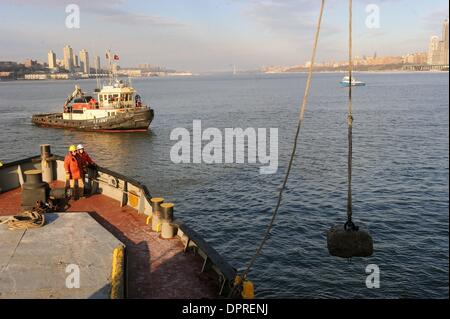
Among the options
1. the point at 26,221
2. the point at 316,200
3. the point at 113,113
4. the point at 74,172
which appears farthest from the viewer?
the point at 113,113

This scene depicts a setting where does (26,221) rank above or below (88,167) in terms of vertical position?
below

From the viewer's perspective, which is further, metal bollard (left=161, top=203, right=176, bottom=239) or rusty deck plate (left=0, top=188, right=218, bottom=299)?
metal bollard (left=161, top=203, right=176, bottom=239)

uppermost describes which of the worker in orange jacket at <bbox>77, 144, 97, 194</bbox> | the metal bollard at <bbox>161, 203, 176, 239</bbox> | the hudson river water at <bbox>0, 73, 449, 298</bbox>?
the worker in orange jacket at <bbox>77, 144, 97, 194</bbox>

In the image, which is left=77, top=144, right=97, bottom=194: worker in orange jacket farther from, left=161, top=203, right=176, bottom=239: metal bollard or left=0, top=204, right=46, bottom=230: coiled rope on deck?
left=161, top=203, right=176, bottom=239: metal bollard

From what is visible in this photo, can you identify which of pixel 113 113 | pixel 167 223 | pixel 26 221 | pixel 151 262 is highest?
pixel 113 113

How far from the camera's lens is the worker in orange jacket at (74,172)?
505 inches

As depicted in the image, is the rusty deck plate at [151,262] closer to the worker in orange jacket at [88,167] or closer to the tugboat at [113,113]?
the worker in orange jacket at [88,167]

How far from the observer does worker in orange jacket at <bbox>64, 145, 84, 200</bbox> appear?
12828 millimetres

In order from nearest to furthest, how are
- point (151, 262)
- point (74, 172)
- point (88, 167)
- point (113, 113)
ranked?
point (151, 262)
point (74, 172)
point (88, 167)
point (113, 113)

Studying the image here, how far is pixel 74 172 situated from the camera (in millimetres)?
12922

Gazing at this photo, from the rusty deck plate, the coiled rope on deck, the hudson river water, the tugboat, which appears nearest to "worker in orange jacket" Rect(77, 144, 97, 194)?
the rusty deck plate

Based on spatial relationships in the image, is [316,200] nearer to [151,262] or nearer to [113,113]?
[151,262]

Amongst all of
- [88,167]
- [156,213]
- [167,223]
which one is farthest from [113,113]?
[167,223]
